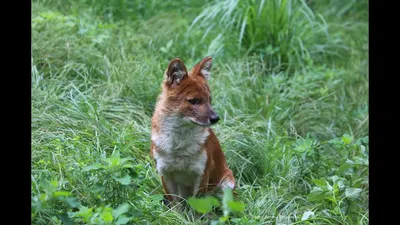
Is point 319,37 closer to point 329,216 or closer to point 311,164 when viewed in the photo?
point 311,164

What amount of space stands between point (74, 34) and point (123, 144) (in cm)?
223

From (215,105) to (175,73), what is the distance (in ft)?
5.77

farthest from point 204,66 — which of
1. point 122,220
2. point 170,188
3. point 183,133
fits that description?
point 122,220

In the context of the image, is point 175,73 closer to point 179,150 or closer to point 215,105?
point 179,150

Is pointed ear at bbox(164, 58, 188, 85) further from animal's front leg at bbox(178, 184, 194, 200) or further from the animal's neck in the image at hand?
animal's front leg at bbox(178, 184, 194, 200)

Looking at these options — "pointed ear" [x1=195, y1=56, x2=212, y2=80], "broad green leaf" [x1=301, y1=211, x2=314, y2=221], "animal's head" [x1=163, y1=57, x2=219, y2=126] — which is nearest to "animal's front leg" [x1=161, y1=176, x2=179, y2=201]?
"animal's head" [x1=163, y1=57, x2=219, y2=126]

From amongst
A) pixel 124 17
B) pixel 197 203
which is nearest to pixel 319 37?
pixel 124 17

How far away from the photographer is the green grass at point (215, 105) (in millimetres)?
4230

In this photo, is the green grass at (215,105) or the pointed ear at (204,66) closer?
the green grass at (215,105)

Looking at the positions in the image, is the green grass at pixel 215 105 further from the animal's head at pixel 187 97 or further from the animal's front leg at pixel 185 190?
the animal's head at pixel 187 97

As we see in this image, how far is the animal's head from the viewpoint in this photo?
4.78 metres

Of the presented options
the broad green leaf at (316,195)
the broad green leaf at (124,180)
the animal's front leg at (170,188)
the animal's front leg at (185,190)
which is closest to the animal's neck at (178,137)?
the animal's front leg at (170,188)

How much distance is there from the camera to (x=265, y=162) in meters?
5.61

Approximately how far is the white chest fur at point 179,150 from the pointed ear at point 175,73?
0.95ft
